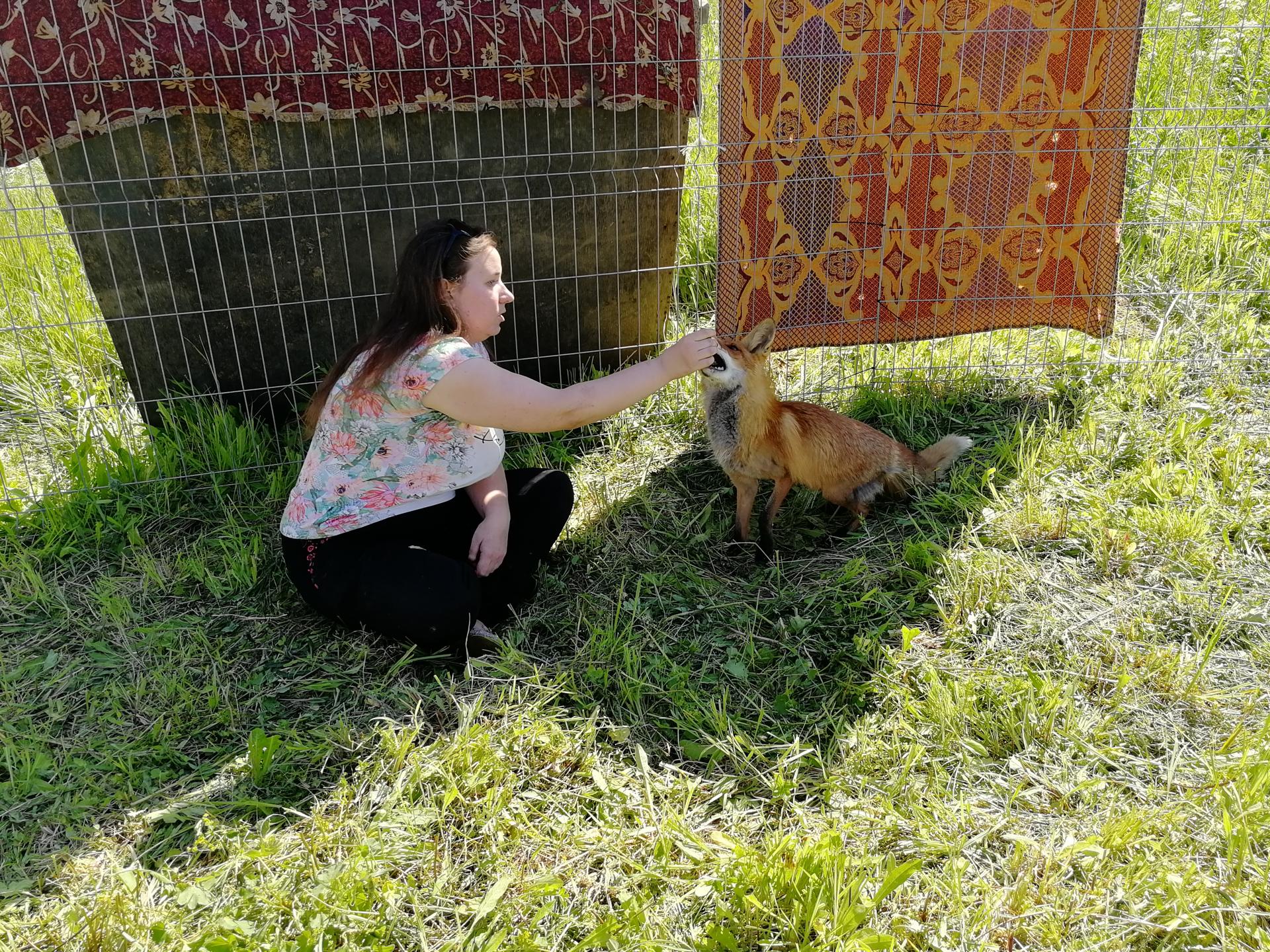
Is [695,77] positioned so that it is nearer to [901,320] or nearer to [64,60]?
[901,320]

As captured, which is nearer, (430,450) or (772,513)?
(430,450)

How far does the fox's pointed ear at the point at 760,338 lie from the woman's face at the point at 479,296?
2.92 feet

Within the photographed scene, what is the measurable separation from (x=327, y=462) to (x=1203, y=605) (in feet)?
9.64

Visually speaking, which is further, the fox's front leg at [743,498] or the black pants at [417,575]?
the fox's front leg at [743,498]

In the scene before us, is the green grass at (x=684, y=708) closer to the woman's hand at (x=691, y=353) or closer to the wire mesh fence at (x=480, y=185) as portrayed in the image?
the wire mesh fence at (x=480, y=185)

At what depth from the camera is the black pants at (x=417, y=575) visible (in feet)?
9.96

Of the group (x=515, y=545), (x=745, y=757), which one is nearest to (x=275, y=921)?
(x=745, y=757)

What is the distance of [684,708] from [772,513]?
112 centimetres

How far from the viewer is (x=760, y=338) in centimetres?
A: 344

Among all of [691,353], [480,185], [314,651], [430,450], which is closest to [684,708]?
[691,353]

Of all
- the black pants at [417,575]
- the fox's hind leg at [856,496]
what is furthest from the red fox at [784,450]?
the black pants at [417,575]

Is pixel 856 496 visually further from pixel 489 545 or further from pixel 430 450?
pixel 430 450

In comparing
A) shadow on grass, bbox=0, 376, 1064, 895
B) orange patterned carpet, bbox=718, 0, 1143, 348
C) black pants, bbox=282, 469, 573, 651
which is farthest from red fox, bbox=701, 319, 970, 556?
orange patterned carpet, bbox=718, 0, 1143, 348

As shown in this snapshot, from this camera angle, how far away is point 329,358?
4.45 meters
